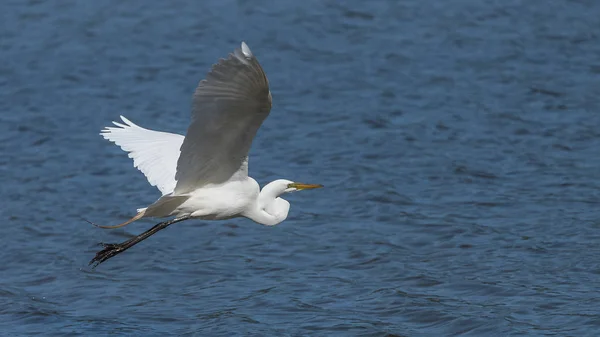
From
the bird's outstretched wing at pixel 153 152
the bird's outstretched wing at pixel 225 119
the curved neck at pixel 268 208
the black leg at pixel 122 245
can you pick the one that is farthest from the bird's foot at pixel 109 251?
the curved neck at pixel 268 208

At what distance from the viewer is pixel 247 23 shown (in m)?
13.0

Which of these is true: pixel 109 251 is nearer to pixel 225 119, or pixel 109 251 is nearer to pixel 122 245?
pixel 122 245

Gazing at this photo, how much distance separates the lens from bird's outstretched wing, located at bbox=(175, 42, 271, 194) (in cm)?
518

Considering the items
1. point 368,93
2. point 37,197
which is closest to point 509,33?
point 368,93

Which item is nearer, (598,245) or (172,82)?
(598,245)

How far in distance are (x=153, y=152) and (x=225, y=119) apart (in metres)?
1.79

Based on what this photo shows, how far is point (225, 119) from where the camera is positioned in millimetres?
5559

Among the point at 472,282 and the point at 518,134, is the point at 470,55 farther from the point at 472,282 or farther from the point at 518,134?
the point at 472,282

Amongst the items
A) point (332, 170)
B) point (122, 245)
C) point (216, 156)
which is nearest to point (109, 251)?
point (122, 245)

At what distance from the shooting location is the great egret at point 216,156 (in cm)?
527

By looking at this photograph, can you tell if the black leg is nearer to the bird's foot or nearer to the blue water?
the bird's foot

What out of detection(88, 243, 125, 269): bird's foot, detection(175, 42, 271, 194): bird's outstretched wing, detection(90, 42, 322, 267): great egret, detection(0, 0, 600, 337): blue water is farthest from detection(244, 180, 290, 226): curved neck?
detection(0, 0, 600, 337): blue water

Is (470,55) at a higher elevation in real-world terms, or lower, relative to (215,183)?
lower

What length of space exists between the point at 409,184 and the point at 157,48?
432 centimetres
